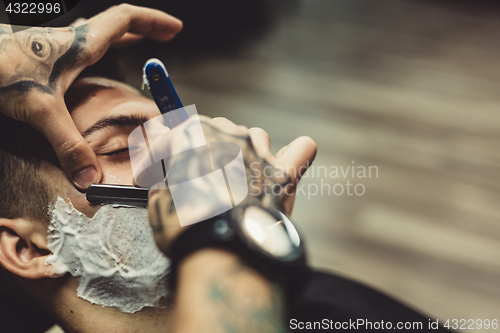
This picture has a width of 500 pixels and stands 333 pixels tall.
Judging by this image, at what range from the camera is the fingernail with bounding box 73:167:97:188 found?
0.54 metres

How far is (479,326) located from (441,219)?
29cm

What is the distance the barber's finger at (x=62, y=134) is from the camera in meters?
0.50

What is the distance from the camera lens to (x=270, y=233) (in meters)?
0.47

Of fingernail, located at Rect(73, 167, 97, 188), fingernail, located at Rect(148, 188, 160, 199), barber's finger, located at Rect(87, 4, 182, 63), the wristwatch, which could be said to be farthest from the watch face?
barber's finger, located at Rect(87, 4, 182, 63)

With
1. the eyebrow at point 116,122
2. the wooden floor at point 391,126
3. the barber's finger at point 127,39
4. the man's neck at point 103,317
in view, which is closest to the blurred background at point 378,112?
the wooden floor at point 391,126

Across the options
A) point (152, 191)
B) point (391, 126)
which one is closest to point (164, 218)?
point (152, 191)

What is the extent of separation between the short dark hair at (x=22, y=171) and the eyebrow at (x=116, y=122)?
7 centimetres

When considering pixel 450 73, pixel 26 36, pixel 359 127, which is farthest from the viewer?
pixel 450 73

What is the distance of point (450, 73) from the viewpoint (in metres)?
1.44

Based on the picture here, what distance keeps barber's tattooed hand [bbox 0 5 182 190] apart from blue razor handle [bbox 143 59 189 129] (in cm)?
13

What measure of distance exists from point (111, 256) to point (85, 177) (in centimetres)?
13

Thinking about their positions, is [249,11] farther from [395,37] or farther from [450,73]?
[450,73]

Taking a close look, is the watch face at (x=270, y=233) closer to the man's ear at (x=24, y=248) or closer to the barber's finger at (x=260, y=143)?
the barber's finger at (x=260, y=143)

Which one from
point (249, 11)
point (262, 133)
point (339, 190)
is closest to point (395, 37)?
point (249, 11)
